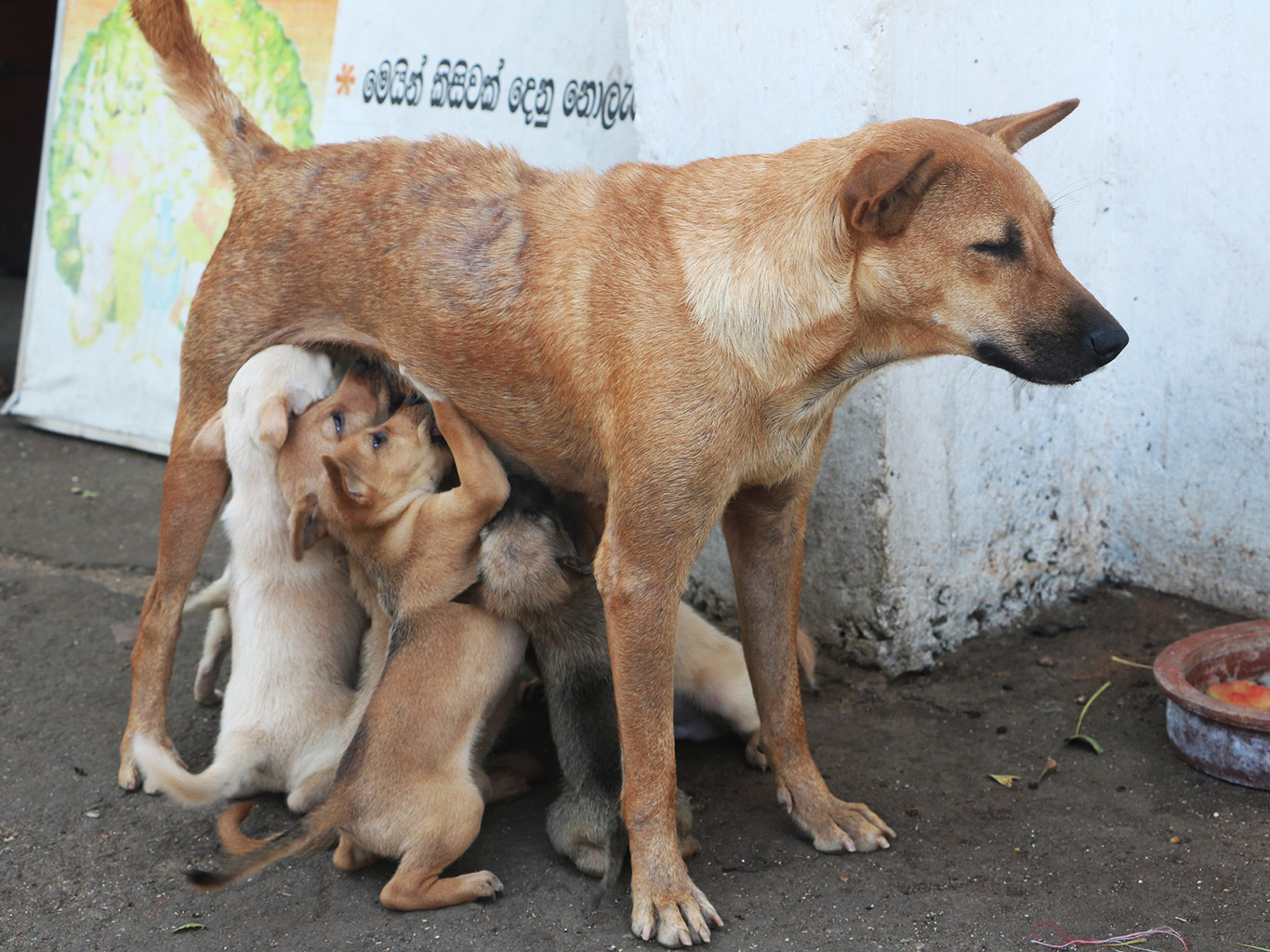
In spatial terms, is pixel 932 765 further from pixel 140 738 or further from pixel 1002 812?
pixel 140 738

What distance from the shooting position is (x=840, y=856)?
3605 mm

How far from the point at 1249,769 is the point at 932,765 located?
3.06 ft

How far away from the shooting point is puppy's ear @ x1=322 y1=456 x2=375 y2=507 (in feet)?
12.0

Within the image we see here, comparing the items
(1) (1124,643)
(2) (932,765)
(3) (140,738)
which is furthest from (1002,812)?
(3) (140,738)

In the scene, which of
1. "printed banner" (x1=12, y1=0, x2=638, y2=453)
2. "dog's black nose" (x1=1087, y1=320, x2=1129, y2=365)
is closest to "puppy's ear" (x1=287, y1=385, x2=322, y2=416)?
"printed banner" (x1=12, y1=0, x2=638, y2=453)

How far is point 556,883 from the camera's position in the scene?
3520 millimetres

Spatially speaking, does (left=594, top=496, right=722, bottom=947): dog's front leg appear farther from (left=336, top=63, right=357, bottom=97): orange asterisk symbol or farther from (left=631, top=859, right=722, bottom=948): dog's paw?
(left=336, top=63, right=357, bottom=97): orange asterisk symbol

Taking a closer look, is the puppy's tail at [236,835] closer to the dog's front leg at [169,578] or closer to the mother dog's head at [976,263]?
the dog's front leg at [169,578]

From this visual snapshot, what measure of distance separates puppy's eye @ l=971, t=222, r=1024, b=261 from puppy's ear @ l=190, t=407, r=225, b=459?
8.16ft

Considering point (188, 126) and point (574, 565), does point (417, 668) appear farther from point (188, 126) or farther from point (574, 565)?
point (188, 126)

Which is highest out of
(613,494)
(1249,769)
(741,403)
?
(741,403)

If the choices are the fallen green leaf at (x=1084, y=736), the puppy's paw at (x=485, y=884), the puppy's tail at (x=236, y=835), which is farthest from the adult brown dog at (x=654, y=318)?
the fallen green leaf at (x=1084, y=736)

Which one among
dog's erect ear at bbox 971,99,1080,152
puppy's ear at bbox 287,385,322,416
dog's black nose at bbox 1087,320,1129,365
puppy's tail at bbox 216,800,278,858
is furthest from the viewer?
puppy's ear at bbox 287,385,322,416

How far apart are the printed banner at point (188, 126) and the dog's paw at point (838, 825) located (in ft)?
8.66
